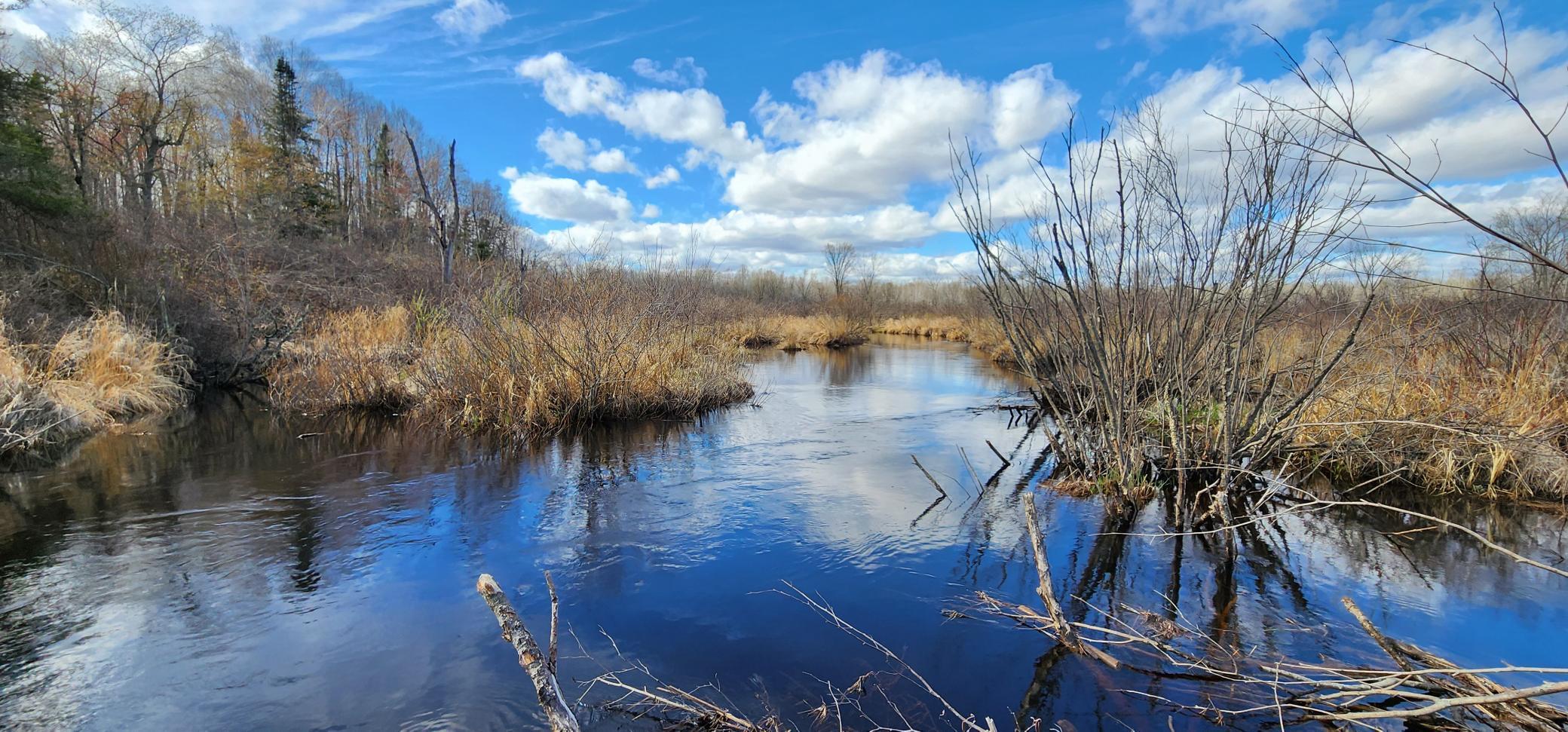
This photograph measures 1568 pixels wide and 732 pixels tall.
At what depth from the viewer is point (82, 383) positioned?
31.3 feet

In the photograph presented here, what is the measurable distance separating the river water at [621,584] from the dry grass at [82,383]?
77 centimetres

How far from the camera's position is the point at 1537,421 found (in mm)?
6453

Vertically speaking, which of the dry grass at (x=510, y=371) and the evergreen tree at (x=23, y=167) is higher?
the evergreen tree at (x=23, y=167)

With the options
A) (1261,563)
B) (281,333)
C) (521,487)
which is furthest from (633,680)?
(281,333)

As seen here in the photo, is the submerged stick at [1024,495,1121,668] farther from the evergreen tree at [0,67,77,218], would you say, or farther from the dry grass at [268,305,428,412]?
the evergreen tree at [0,67,77,218]

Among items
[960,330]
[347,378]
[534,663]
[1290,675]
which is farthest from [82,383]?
[960,330]

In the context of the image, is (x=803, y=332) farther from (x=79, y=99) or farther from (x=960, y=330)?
(x=79, y=99)

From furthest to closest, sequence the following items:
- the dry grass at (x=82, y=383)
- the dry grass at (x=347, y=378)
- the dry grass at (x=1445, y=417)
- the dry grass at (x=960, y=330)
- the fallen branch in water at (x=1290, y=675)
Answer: the dry grass at (x=960, y=330), the dry grass at (x=347, y=378), the dry grass at (x=82, y=383), the dry grass at (x=1445, y=417), the fallen branch in water at (x=1290, y=675)

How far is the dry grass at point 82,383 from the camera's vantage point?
7988 mm

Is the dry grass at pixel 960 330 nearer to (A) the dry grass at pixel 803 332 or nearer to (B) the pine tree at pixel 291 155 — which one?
(A) the dry grass at pixel 803 332

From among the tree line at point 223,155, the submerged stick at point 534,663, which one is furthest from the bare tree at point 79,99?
the submerged stick at point 534,663

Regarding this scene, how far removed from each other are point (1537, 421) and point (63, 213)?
22.8m

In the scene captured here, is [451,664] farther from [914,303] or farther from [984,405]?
[914,303]

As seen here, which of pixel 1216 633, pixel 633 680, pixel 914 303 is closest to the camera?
pixel 633 680
